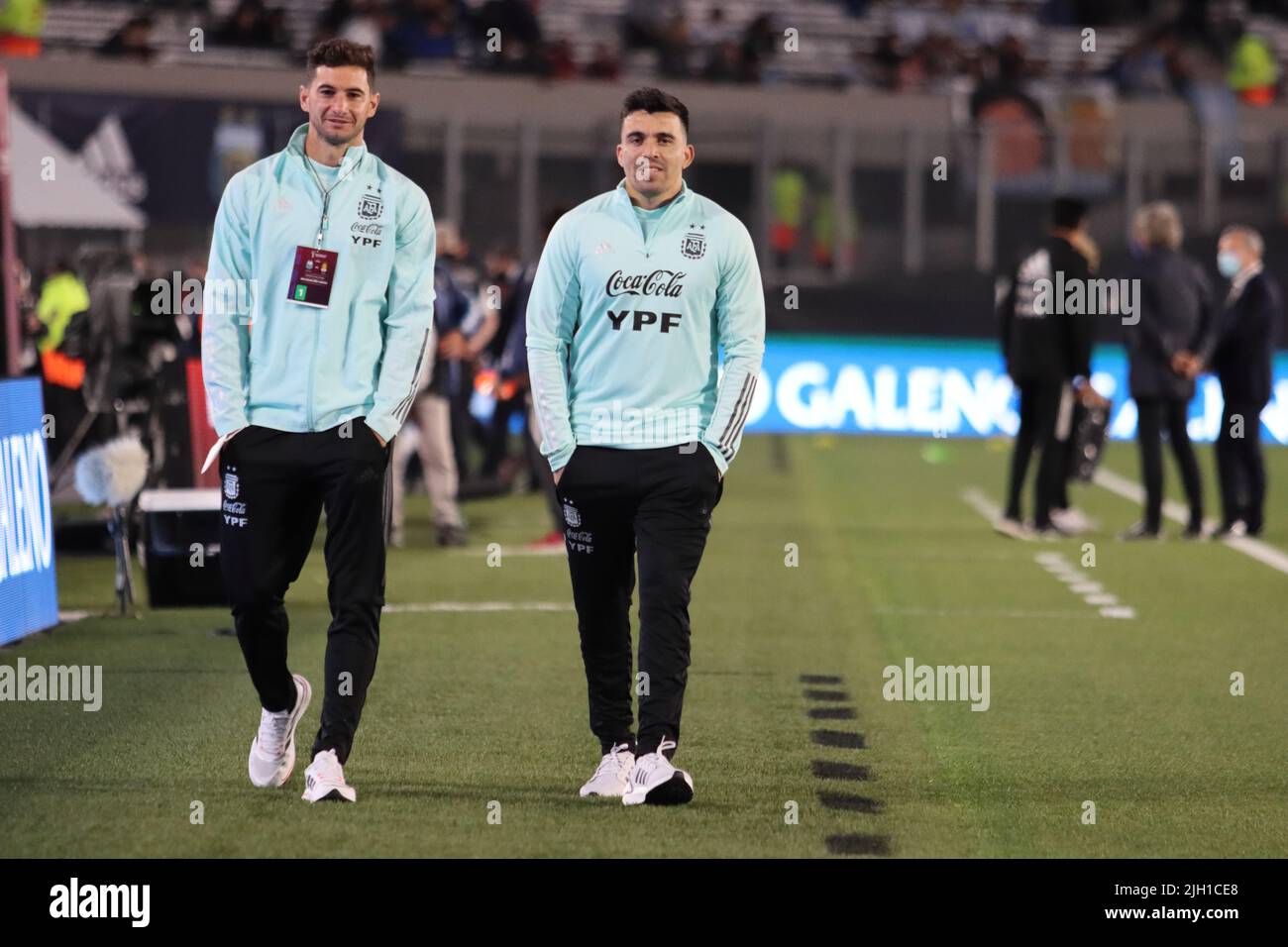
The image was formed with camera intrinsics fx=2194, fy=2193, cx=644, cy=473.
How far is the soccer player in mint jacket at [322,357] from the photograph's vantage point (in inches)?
250

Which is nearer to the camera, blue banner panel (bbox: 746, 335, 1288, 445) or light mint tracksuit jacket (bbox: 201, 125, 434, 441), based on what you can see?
light mint tracksuit jacket (bbox: 201, 125, 434, 441)

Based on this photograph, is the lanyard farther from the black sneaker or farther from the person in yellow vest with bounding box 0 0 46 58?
the person in yellow vest with bounding box 0 0 46 58

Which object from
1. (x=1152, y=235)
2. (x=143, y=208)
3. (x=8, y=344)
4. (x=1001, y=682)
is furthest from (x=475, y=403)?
(x=1001, y=682)

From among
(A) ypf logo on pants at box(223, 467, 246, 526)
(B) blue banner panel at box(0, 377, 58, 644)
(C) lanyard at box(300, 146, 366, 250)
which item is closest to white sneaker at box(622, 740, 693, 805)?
(A) ypf logo on pants at box(223, 467, 246, 526)

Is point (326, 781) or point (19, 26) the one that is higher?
point (19, 26)

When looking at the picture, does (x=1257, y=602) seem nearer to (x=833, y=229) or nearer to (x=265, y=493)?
(x=265, y=493)

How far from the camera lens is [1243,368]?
15383 mm

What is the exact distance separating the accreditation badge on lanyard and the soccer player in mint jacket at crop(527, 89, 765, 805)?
0.61 meters

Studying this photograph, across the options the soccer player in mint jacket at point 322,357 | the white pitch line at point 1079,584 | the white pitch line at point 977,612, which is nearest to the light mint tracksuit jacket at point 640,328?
the soccer player in mint jacket at point 322,357

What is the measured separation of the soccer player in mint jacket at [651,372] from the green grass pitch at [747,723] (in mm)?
550

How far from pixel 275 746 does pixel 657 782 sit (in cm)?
119
